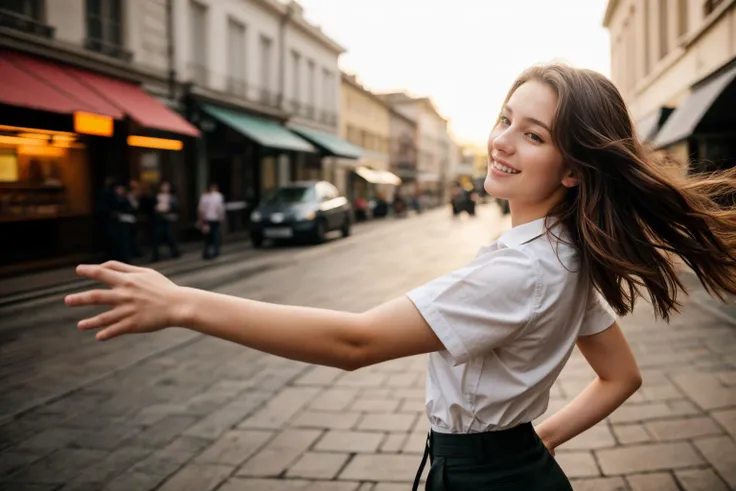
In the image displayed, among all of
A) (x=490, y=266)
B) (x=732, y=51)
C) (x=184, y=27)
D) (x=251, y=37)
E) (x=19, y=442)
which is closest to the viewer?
(x=490, y=266)

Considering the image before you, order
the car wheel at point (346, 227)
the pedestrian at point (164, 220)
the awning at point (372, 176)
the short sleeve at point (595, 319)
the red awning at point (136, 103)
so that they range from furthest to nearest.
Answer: the awning at point (372, 176), the car wheel at point (346, 227), the pedestrian at point (164, 220), the red awning at point (136, 103), the short sleeve at point (595, 319)

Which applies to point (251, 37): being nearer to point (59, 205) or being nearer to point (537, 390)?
point (59, 205)

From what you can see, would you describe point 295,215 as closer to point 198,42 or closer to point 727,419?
point 198,42

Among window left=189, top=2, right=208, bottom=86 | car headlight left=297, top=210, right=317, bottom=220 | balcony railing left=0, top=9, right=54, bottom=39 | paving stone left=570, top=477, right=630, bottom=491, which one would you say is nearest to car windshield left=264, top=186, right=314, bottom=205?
car headlight left=297, top=210, right=317, bottom=220

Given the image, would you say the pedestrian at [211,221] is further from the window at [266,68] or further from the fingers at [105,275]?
the fingers at [105,275]

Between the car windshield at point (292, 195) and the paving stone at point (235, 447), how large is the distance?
15.0 m

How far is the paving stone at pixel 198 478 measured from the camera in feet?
11.3

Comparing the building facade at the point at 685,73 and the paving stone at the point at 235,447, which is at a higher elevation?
the building facade at the point at 685,73

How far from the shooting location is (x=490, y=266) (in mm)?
1262

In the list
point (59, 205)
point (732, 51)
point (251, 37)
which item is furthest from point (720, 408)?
point (251, 37)

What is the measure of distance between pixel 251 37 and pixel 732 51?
18.1m

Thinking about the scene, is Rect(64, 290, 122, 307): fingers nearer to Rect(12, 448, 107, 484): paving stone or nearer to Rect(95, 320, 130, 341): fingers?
Rect(95, 320, 130, 341): fingers

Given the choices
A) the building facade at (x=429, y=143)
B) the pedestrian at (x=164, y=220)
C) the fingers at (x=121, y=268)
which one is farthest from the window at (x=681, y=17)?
the building facade at (x=429, y=143)

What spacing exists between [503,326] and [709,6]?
604 inches
